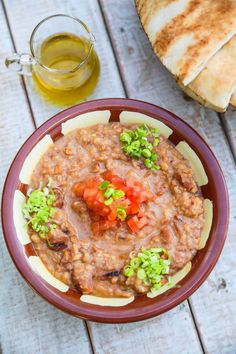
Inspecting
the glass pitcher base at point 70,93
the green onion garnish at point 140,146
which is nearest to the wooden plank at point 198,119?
the glass pitcher base at point 70,93

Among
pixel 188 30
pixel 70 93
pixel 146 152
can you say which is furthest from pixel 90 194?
pixel 188 30

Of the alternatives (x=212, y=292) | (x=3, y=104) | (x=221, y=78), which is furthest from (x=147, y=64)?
(x=212, y=292)

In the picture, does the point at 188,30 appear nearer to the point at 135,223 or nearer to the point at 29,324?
the point at 135,223

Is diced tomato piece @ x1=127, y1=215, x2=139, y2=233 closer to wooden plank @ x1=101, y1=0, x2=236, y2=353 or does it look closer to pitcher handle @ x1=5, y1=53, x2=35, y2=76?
wooden plank @ x1=101, y1=0, x2=236, y2=353

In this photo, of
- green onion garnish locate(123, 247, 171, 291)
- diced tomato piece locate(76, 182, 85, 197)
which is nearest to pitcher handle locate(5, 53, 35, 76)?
diced tomato piece locate(76, 182, 85, 197)

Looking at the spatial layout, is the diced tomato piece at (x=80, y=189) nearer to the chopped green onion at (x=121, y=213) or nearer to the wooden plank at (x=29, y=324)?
the chopped green onion at (x=121, y=213)

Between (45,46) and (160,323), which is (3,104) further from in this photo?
(160,323)
